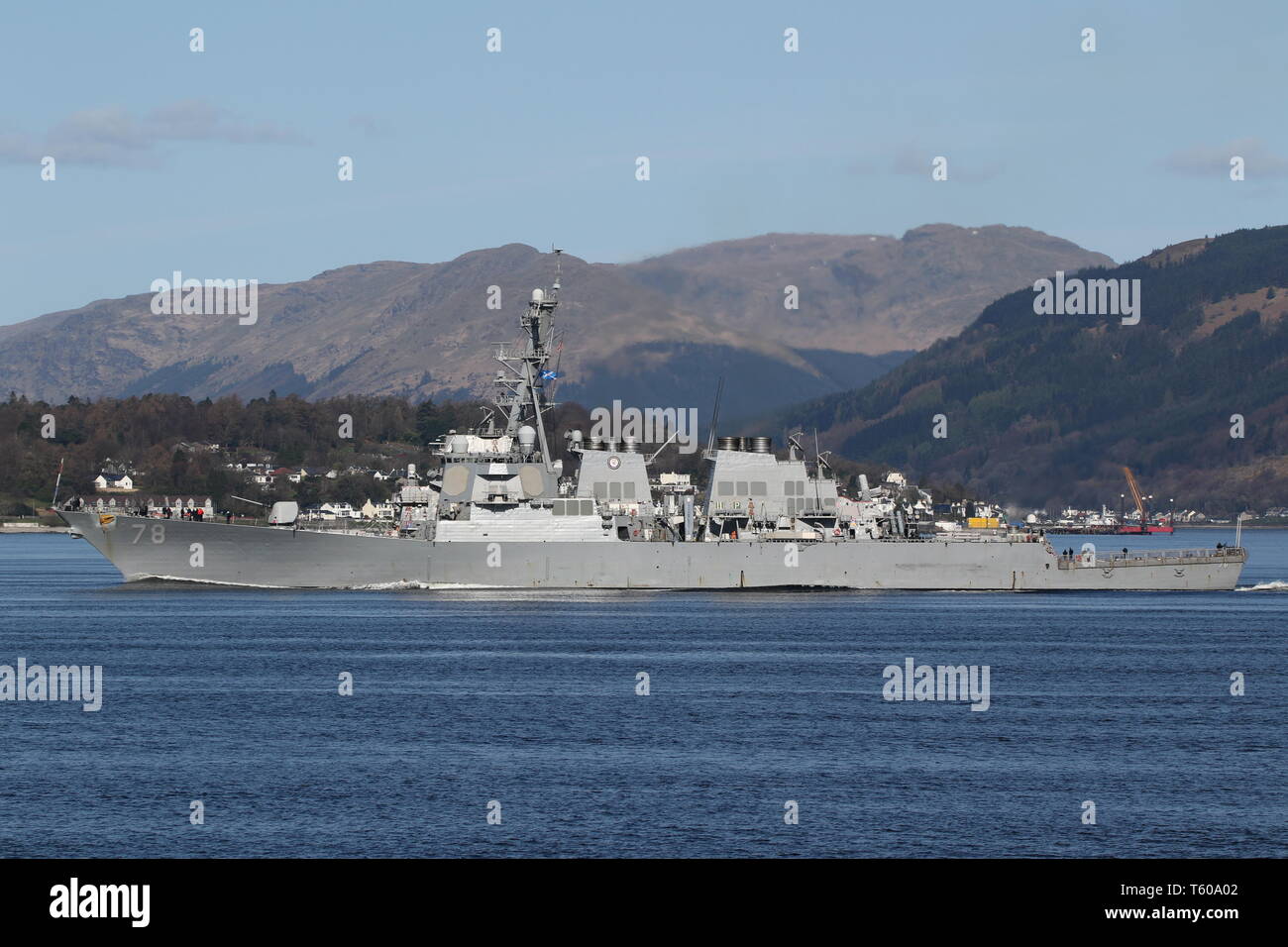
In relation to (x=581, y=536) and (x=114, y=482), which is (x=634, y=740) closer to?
(x=581, y=536)

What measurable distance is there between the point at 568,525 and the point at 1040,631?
1858 centimetres

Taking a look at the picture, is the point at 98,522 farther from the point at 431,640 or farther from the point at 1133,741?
the point at 1133,741

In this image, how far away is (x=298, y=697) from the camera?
31.9 meters

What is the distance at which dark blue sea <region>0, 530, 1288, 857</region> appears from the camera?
65.0 ft

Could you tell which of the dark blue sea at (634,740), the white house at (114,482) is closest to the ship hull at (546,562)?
the dark blue sea at (634,740)

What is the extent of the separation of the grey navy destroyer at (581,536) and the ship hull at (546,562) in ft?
0.18

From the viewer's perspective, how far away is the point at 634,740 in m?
26.6

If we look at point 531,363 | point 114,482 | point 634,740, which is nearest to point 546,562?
point 531,363

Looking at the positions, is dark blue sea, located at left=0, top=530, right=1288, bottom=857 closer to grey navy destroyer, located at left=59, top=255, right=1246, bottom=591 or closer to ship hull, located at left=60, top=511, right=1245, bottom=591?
ship hull, located at left=60, top=511, right=1245, bottom=591

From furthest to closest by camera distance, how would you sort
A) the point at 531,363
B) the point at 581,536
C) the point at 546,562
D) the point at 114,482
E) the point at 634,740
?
the point at 114,482 < the point at 531,363 < the point at 581,536 < the point at 546,562 < the point at 634,740

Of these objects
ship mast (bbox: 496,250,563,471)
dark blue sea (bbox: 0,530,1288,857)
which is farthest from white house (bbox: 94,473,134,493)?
dark blue sea (bbox: 0,530,1288,857)

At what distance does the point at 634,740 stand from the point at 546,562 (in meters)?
31.3

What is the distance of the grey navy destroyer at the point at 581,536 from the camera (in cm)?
5778
